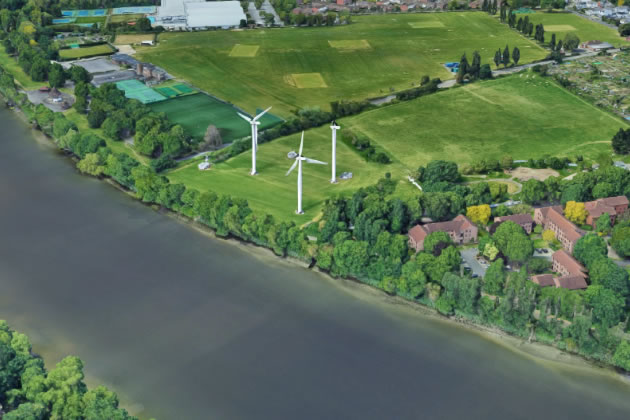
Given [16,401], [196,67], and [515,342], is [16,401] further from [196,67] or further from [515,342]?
[196,67]

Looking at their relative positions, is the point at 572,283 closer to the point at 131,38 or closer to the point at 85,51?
the point at 85,51

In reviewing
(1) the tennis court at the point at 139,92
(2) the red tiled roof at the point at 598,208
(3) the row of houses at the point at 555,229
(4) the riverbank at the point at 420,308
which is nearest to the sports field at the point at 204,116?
(1) the tennis court at the point at 139,92

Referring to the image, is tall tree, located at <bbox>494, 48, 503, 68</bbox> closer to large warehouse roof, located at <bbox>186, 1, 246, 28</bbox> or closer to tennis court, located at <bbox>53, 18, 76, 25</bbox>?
large warehouse roof, located at <bbox>186, 1, 246, 28</bbox>

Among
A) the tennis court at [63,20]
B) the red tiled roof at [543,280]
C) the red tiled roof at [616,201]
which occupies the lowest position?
the red tiled roof at [543,280]

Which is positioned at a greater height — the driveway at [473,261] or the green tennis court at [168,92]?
the green tennis court at [168,92]

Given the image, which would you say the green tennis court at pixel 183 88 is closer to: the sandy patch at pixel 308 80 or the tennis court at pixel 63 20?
the sandy patch at pixel 308 80

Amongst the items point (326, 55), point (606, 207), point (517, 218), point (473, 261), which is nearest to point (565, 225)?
point (517, 218)
